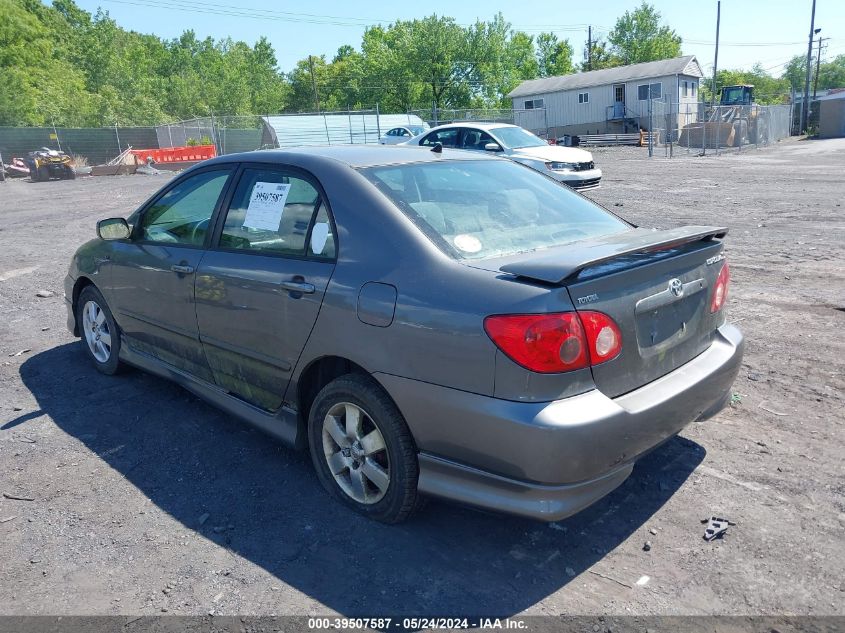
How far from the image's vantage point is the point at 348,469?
→ 3.26 m

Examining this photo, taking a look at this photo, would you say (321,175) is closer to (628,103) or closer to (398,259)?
(398,259)

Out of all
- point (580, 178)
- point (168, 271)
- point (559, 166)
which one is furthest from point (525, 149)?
point (168, 271)

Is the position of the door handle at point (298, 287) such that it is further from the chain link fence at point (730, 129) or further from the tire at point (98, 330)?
the chain link fence at point (730, 129)

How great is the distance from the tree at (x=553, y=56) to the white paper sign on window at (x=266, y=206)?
267 feet

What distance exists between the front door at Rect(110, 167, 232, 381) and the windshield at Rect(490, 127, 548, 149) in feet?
40.1

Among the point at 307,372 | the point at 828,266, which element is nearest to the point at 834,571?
the point at 307,372

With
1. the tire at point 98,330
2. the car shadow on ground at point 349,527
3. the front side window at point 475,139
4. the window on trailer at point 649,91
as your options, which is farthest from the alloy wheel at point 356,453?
the window on trailer at point 649,91

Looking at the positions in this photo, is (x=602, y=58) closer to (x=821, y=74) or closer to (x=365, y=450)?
(x=821, y=74)

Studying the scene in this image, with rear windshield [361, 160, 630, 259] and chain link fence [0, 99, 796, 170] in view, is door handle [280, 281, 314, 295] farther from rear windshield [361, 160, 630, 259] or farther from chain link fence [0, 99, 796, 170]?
chain link fence [0, 99, 796, 170]

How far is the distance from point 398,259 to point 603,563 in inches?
61.4

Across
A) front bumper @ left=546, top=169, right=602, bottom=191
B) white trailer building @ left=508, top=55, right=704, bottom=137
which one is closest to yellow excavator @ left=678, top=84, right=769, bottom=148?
white trailer building @ left=508, top=55, right=704, bottom=137

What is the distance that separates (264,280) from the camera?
3432 mm

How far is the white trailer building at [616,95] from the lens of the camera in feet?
156

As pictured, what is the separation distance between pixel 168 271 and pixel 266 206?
0.95m
